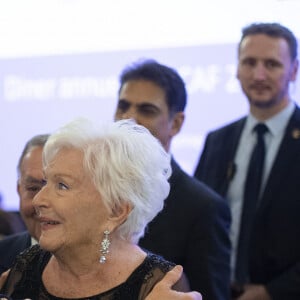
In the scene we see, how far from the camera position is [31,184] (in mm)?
2996

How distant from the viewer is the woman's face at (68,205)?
2.38 metres

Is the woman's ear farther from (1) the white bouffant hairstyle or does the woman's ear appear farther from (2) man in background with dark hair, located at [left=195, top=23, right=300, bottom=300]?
(2) man in background with dark hair, located at [left=195, top=23, right=300, bottom=300]

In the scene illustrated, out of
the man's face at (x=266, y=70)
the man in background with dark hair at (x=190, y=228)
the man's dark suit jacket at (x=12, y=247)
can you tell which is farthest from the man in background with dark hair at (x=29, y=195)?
the man's face at (x=266, y=70)

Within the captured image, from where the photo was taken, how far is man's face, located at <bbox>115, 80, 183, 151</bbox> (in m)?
3.30

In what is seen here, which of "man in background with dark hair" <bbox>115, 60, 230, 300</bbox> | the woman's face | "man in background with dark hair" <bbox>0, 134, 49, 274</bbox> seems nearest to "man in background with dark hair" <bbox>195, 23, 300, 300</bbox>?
"man in background with dark hair" <bbox>115, 60, 230, 300</bbox>

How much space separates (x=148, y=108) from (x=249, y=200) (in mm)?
664

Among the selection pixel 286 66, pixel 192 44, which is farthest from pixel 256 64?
pixel 192 44

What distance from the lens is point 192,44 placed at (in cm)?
457

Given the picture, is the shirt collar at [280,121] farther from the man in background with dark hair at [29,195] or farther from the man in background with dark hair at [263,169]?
the man in background with dark hair at [29,195]

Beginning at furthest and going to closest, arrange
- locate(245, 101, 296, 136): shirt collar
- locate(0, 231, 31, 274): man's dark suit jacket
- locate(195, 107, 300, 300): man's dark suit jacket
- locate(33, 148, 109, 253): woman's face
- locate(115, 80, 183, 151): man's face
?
locate(245, 101, 296, 136): shirt collar
locate(195, 107, 300, 300): man's dark suit jacket
locate(115, 80, 183, 151): man's face
locate(0, 231, 31, 274): man's dark suit jacket
locate(33, 148, 109, 253): woman's face

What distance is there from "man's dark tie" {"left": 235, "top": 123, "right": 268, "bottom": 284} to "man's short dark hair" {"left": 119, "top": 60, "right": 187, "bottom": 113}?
47 centimetres

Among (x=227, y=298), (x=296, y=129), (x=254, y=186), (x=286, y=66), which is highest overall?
(x=286, y=66)

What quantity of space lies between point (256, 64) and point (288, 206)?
2.15ft

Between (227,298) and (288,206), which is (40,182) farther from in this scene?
(288,206)
